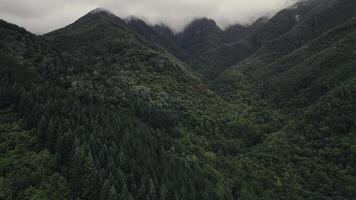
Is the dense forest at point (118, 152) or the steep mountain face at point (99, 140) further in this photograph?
the steep mountain face at point (99, 140)

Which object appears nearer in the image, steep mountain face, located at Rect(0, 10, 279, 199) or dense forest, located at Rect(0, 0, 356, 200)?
dense forest, located at Rect(0, 0, 356, 200)

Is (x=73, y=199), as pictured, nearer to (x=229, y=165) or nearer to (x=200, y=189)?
(x=200, y=189)

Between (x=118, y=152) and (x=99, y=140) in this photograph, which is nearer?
(x=118, y=152)

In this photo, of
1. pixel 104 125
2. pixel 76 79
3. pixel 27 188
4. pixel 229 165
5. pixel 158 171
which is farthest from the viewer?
pixel 76 79

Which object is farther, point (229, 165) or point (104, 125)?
point (229, 165)

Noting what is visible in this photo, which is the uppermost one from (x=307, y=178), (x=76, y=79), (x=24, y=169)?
(x=76, y=79)

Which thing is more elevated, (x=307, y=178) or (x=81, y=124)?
(x=81, y=124)

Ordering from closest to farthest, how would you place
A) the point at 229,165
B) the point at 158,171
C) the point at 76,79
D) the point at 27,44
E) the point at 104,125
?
the point at 158,171
the point at 104,125
the point at 229,165
the point at 76,79
the point at 27,44

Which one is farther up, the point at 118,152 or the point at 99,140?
the point at 99,140

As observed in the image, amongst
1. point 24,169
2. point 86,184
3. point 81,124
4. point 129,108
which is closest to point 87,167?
point 86,184

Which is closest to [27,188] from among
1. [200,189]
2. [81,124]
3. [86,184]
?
[86,184]
